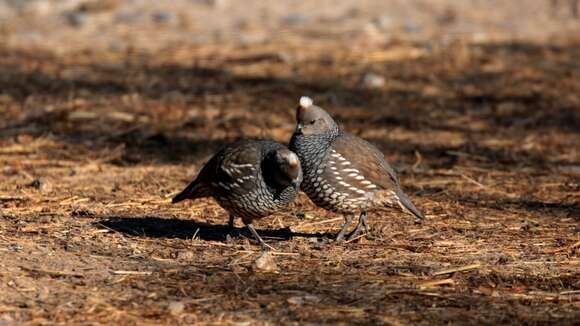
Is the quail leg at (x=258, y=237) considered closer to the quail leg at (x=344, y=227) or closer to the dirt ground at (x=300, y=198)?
the dirt ground at (x=300, y=198)

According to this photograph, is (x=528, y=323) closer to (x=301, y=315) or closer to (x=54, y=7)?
(x=301, y=315)

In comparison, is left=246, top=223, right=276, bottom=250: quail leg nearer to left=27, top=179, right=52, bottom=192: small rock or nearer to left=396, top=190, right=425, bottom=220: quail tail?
left=396, top=190, right=425, bottom=220: quail tail

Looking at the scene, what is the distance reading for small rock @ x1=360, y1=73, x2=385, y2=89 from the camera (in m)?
12.8

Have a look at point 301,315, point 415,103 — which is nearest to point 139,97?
point 415,103

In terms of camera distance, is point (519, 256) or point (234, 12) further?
point (234, 12)

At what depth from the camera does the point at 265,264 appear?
6.36m

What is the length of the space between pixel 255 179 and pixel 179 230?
76 centimetres

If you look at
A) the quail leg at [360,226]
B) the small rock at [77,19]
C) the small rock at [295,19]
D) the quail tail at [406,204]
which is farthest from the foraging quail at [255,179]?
the small rock at [77,19]

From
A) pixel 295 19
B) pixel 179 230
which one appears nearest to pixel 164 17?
pixel 295 19

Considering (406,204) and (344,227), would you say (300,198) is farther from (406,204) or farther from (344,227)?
(406,204)

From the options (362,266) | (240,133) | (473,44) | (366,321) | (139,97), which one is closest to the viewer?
(366,321)

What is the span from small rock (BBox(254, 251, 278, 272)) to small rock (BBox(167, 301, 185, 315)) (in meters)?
0.80

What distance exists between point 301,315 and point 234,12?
1181cm

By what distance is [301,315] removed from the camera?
5.52 m
